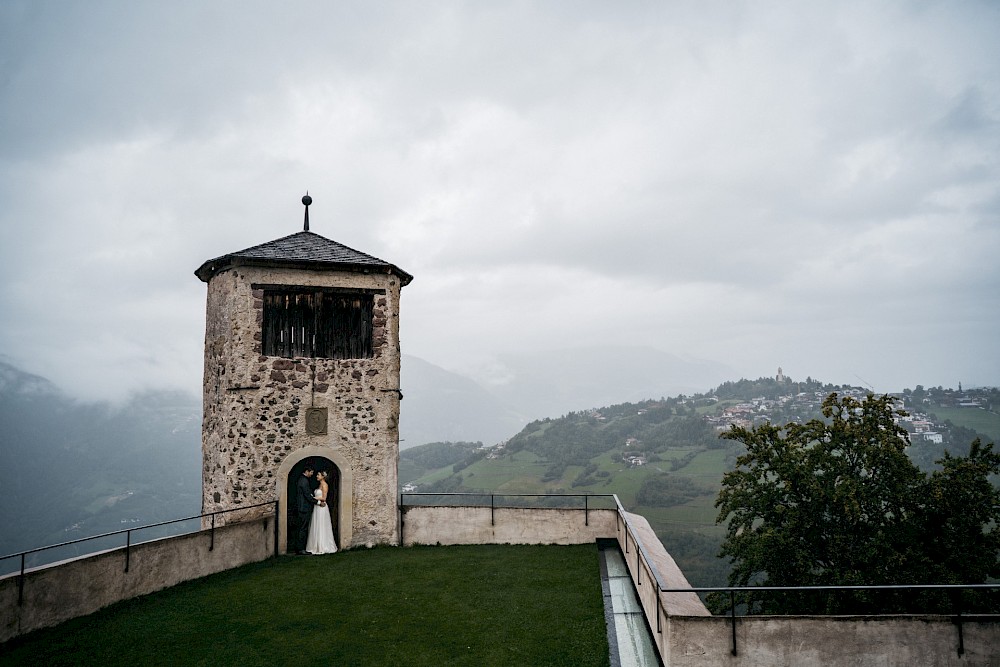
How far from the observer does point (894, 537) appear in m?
16.1

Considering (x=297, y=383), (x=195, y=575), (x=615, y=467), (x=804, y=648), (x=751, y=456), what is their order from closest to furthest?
(x=804, y=648) < (x=195, y=575) < (x=297, y=383) < (x=751, y=456) < (x=615, y=467)

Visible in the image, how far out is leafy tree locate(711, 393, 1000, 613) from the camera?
15.3m

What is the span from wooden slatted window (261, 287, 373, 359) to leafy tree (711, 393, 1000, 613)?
10536mm

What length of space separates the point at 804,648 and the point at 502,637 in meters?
3.65

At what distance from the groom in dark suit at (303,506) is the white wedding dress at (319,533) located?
0.19 m

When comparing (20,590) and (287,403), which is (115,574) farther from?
(287,403)

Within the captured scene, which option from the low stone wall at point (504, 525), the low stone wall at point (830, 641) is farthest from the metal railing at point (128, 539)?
the low stone wall at point (830, 641)

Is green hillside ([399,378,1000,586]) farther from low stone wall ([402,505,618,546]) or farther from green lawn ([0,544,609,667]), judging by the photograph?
green lawn ([0,544,609,667])

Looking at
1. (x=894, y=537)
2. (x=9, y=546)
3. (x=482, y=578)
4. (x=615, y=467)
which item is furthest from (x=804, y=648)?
(x=9, y=546)

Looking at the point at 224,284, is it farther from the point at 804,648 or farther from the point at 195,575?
the point at 804,648

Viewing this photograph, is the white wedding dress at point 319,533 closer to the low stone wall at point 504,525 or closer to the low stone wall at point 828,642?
the low stone wall at point 504,525

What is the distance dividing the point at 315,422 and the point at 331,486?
1.48 meters

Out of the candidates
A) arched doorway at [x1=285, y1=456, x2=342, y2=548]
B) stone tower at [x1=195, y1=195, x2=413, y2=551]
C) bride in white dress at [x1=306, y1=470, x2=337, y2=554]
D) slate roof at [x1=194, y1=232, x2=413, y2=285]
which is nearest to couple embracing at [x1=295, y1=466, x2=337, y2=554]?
bride in white dress at [x1=306, y1=470, x2=337, y2=554]

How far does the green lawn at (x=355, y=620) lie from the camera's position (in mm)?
7598
